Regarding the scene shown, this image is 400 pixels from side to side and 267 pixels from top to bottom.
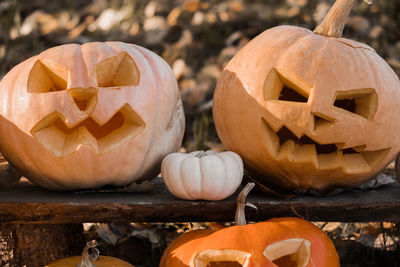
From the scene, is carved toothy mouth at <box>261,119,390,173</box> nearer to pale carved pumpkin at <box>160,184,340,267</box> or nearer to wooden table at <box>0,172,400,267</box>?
wooden table at <box>0,172,400,267</box>

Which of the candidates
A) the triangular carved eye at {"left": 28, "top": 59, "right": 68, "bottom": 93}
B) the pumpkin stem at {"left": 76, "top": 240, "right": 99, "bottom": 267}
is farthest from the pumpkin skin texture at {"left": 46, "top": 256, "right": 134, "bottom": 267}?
the triangular carved eye at {"left": 28, "top": 59, "right": 68, "bottom": 93}

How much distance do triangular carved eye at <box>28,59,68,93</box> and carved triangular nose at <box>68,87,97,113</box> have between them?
7 cm

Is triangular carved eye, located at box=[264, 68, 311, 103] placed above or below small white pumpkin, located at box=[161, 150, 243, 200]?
above

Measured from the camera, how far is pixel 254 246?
1630 millimetres

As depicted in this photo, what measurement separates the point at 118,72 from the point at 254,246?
873mm

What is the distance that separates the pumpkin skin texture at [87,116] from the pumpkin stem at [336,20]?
0.67 meters

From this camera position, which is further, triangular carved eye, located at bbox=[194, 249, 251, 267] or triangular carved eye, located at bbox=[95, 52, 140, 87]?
triangular carved eye, located at bbox=[95, 52, 140, 87]

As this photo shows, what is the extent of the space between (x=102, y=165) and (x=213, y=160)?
414mm

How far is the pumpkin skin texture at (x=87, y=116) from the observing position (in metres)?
1.90

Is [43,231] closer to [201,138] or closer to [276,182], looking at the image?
[276,182]

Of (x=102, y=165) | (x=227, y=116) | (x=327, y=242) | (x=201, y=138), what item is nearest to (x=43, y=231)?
(x=102, y=165)

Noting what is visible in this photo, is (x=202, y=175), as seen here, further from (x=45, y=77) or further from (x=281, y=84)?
(x=45, y=77)

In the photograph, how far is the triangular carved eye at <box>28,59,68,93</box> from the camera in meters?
1.95

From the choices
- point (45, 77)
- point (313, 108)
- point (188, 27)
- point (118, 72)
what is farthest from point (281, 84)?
point (188, 27)
